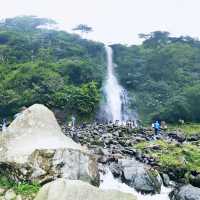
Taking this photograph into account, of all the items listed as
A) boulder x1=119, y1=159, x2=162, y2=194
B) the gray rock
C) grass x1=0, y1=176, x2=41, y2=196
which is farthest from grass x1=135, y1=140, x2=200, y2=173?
grass x1=0, y1=176, x2=41, y2=196

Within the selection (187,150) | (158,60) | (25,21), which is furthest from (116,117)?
(25,21)

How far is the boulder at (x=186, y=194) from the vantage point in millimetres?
20497

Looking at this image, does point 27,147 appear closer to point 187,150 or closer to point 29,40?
point 187,150

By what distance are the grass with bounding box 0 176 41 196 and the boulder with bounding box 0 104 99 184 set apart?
0.23 meters

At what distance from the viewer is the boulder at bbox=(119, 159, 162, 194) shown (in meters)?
21.8

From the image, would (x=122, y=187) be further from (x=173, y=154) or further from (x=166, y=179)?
(x=173, y=154)

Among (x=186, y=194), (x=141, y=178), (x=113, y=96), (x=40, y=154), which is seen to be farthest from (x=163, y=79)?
(x=40, y=154)

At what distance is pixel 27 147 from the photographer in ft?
51.2

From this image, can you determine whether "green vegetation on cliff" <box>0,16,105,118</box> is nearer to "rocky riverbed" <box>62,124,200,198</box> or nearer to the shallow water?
"rocky riverbed" <box>62,124,200,198</box>

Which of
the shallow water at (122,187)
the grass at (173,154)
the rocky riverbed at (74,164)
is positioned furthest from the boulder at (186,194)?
the grass at (173,154)

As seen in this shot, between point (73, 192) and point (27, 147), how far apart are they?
18.2 ft

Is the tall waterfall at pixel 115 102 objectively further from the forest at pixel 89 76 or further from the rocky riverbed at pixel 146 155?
the rocky riverbed at pixel 146 155

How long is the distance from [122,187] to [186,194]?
2.95 m

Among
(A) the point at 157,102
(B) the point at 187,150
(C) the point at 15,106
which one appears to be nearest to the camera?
(B) the point at 187,150
